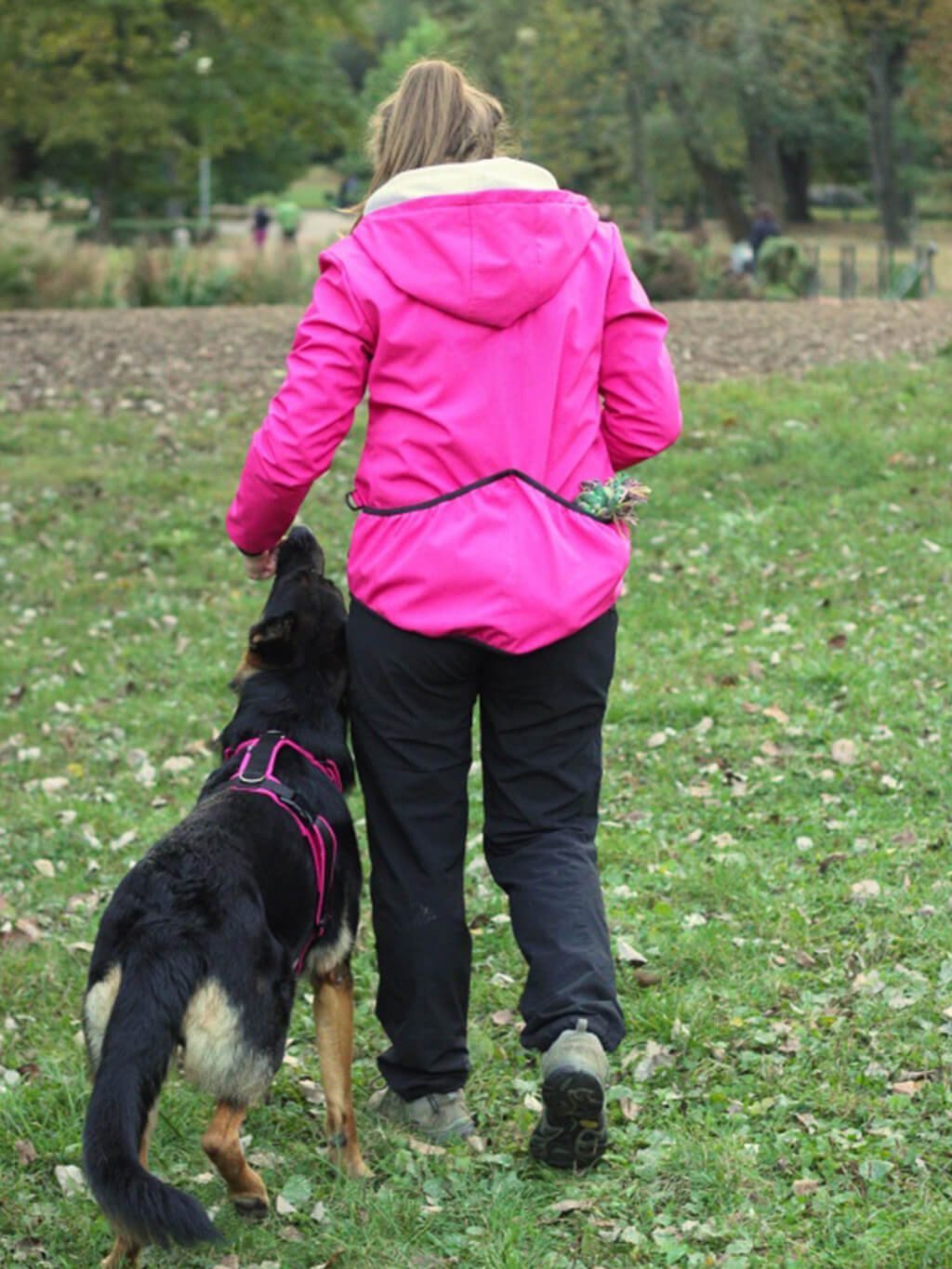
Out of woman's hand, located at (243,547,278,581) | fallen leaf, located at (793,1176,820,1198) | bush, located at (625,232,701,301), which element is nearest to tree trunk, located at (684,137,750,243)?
bush, located at (625,232,701,301)

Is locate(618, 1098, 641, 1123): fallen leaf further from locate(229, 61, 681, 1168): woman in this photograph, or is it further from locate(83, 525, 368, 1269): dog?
locate(83, 525, 368, 1269): dog

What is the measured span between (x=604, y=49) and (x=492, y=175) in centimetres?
4469

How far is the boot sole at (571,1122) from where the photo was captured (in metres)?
3.73

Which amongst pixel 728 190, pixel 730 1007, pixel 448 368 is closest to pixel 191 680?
pixel 730 1007

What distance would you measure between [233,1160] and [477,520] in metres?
1.59

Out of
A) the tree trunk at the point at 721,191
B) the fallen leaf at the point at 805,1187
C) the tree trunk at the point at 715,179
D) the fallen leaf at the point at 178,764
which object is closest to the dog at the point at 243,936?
the fallen leaf at the point at 805,1187

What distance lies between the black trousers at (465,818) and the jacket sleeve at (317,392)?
0.41 meters

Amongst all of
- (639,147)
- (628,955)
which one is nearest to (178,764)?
(628,955)

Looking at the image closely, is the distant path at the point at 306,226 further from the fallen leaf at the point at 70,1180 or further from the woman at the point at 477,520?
the fallen leaf at the point at 70,1180

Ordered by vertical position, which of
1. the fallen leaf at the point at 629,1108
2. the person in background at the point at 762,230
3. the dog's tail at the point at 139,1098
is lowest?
the person in background at the point at 762,230

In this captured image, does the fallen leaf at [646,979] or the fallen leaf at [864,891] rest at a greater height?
the fallen leaf at [864,891]

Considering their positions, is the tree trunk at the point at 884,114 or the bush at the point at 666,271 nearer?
the bush at the point at 666,271

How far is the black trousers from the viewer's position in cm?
396

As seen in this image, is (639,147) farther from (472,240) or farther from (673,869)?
(472,240)
